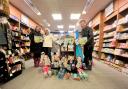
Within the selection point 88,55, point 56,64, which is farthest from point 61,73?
point 88,55

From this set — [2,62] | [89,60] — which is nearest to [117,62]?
[89,60]

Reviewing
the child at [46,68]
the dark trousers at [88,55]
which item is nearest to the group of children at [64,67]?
the child at [46,68]

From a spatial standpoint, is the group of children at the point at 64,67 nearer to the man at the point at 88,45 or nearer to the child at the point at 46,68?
the child at the point at 46,68

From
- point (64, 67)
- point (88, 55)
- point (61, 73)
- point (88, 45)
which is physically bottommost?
point (61, 73)

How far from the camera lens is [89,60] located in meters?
4.23

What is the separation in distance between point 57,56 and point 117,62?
8.42 feet

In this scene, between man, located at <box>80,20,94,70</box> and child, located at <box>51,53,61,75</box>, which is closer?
child, located at <box>51,53,61,75</box>

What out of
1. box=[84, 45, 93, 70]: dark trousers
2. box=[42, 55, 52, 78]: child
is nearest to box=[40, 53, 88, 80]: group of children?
box=[42, 55, 52, 78]: child

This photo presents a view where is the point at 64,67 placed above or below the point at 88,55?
below

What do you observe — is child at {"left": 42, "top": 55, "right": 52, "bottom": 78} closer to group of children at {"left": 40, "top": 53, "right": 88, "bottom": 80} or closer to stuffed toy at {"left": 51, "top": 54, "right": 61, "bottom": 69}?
group of children at {"left": 40, "top": 53, "right": 88, "bottom": 80}

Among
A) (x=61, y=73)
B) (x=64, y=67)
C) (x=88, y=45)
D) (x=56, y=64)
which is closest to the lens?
(x=61, y=73)

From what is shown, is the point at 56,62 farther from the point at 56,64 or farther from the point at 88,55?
the point at 88,55

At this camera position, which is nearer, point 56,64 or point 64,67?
point 64,67

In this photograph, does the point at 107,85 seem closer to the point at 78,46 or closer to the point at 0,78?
the point at 78,46
